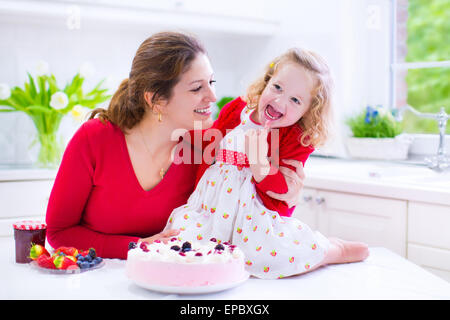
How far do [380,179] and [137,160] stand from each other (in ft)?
3.00

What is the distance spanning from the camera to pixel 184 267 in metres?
1.19

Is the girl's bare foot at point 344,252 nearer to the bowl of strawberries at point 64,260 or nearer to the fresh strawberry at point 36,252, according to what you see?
the bowl of strawberries at point 64,260

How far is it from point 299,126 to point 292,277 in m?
0.44

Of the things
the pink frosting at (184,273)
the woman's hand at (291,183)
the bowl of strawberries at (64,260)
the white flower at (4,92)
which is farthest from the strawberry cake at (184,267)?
the white flower at (4,92)

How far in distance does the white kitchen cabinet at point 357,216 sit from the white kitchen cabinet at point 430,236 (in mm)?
36

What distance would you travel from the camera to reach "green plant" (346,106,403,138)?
8.43ft

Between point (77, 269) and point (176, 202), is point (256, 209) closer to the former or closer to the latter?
point (176, 202)

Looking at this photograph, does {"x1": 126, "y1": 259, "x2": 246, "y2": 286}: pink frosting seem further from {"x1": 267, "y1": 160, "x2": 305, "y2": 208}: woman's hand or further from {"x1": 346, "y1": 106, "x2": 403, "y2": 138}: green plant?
{"x1": 346, "y1": 106, "x2": 403, "y2": 138}: green plant

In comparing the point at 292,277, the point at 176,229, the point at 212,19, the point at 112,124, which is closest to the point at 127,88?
the point at 112,124

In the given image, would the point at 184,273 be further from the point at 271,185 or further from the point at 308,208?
the point at 308,208

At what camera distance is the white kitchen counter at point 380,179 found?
1820mm

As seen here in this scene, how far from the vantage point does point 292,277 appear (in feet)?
4.75

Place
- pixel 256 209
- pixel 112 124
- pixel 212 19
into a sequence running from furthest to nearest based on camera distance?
pixel 212 19 → pixel 112 124 → pixel 256 209

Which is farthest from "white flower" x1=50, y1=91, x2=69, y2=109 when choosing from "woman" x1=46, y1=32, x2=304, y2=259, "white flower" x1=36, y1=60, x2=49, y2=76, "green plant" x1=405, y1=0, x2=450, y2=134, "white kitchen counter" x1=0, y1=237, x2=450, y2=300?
"green plant" x1=405, y1=0, x2=450, y2=134
